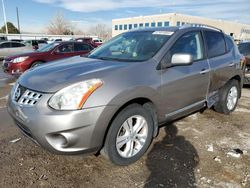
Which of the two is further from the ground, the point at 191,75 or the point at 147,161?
the point at 191,75

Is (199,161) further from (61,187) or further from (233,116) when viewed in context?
(233,116)

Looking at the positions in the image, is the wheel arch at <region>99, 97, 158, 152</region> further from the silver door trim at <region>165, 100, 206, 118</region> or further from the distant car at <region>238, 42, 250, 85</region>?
the distant car at <region>238, 42, 250, 85</region>

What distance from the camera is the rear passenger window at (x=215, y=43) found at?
13.2 feet

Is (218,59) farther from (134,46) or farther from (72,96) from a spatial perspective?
(72,96)

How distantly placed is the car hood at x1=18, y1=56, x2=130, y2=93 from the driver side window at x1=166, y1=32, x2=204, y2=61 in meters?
0.89

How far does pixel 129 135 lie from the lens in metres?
2.91

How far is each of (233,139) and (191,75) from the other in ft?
4.15

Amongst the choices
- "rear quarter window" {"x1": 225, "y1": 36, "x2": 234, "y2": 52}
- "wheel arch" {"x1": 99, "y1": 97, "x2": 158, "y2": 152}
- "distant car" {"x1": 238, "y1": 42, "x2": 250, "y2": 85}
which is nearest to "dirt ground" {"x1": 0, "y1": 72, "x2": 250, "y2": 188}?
"wheel arch" {"x1": 99, "y1": 97, "x2": 158, "y2": 152}

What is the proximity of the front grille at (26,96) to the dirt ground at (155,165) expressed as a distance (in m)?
0.78

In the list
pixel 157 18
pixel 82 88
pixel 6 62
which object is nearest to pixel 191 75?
pixel 82 88

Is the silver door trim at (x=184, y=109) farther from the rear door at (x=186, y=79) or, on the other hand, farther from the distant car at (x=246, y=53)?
the distant car at (x=246, y=53)

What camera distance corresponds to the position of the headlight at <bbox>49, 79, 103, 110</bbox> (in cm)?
238

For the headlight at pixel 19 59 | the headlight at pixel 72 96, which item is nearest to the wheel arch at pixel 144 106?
the headlight at pixel 72 96

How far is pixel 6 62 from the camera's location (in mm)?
8555
